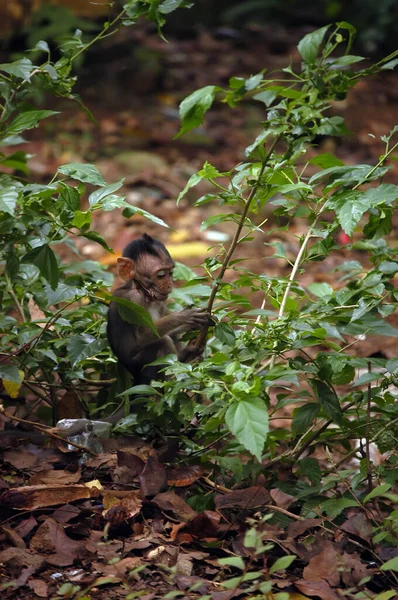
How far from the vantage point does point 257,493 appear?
3.83 meters

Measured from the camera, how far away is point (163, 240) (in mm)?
9102

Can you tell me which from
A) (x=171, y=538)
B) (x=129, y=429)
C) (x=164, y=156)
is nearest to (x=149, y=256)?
(x=129, y=429)

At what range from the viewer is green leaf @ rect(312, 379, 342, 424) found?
368 cm

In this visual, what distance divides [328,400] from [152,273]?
153cm

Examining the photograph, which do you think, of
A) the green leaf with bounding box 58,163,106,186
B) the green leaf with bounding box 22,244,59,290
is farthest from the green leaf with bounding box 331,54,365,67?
the green leaf with bounding box 22,244,59,290

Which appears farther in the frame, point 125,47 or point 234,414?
point 125,47

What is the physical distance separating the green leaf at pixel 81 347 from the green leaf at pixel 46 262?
584 millimetres

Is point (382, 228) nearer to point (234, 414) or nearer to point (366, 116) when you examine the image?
point (234, 414)

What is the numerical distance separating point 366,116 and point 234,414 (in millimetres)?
9695

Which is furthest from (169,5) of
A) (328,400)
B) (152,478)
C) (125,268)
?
(152,478)

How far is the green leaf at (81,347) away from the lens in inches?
167

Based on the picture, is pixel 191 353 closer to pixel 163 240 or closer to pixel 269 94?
pixel 269 94

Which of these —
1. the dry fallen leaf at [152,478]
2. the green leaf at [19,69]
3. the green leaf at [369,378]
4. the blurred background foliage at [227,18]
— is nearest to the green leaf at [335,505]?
the green leaf at [369,378]

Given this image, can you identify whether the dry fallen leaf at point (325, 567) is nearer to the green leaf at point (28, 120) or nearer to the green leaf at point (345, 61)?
the green leaf at point (345, 61)
